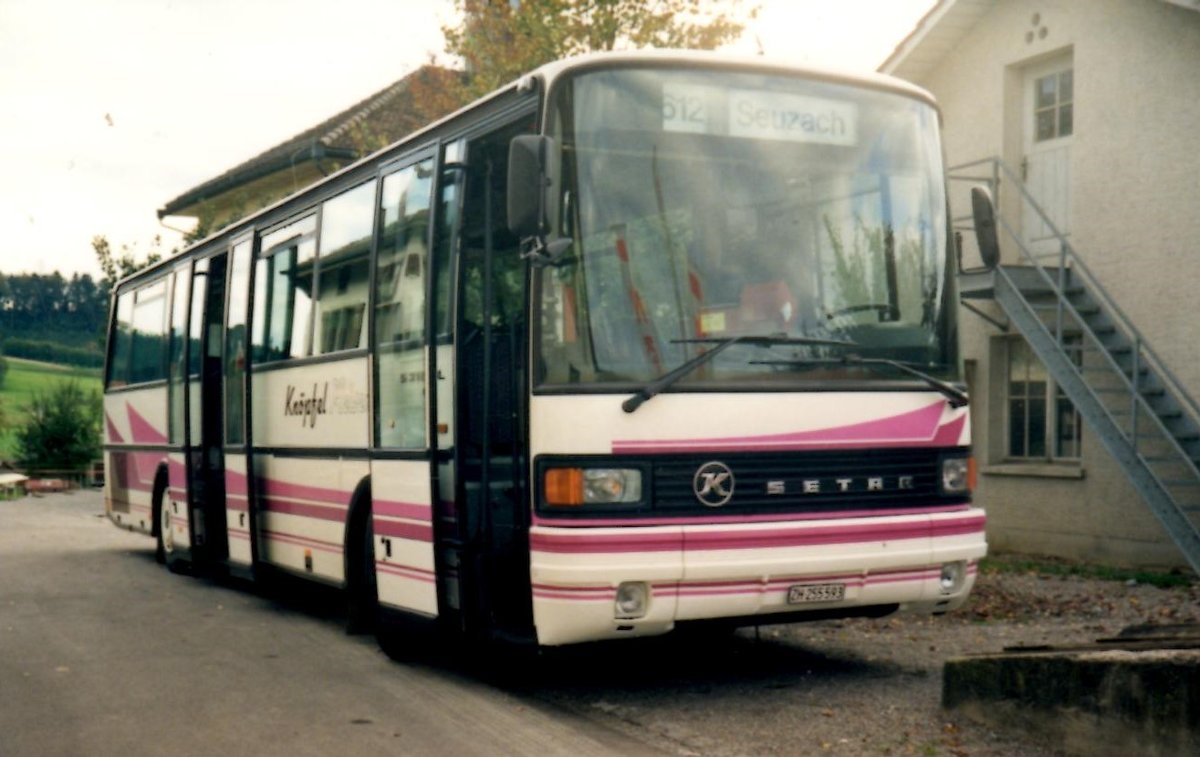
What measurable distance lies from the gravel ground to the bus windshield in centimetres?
171

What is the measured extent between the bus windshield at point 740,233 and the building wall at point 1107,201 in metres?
8.07

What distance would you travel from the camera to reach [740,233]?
7.97 metres

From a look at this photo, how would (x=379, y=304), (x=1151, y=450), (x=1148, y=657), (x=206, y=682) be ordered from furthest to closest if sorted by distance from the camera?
(x=1151, y=450) < (x=379, y=304) < (x=206, y=682) < (x=1148, y=657)

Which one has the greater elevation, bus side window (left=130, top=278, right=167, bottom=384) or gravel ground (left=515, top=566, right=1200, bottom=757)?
bus side window (left=130, top=278, right=167, bottom=384)

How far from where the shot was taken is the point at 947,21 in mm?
18828

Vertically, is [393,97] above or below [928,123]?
above

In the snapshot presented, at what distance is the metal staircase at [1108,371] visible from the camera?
14.5m

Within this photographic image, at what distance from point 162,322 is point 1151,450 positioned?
10473 millimetres

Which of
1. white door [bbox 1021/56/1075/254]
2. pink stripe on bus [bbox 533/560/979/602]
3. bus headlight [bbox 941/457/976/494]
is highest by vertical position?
white door [bbox 1021/56/1075/254]

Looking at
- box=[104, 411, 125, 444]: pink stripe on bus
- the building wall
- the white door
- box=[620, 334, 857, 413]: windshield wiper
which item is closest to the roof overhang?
the building wall

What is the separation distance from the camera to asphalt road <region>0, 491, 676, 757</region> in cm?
729

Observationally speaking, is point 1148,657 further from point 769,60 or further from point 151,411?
point 151,411

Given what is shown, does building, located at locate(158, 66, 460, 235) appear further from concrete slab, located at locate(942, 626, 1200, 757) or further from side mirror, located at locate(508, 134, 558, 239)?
concrete slab, located at locate(942, 626, 1200, 757)

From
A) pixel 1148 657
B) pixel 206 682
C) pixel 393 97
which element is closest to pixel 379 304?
pixel 206 682
